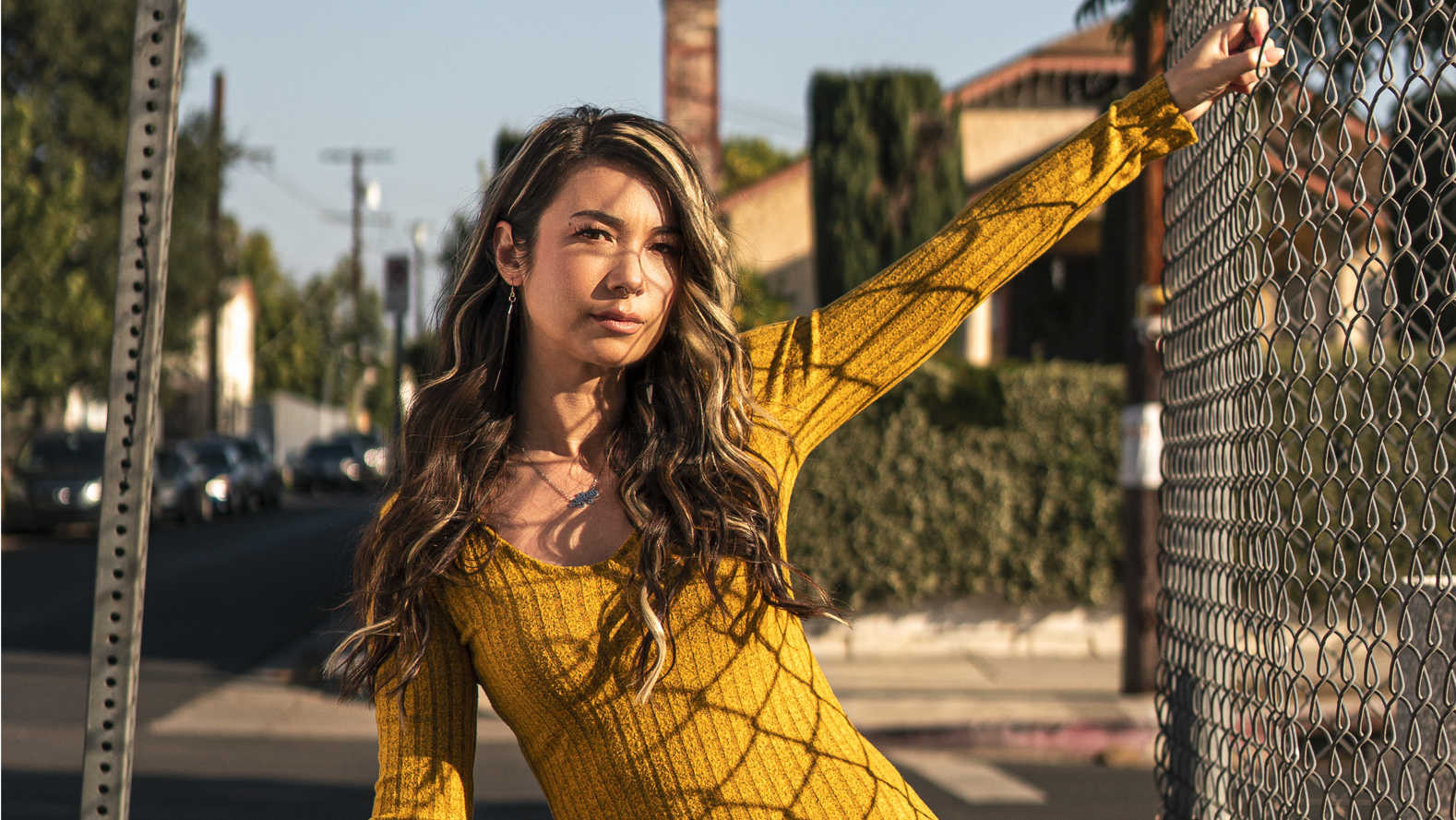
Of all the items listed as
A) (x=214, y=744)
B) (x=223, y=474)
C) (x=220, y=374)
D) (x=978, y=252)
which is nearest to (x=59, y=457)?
(x=223, y=474)

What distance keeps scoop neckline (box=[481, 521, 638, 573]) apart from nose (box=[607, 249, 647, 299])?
28 centimetres

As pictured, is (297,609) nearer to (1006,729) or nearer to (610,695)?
(1006,729)

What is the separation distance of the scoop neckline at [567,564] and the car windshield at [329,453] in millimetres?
44484

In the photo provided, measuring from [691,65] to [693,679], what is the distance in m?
11.9

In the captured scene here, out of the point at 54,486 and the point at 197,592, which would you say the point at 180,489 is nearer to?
the point at 54,486

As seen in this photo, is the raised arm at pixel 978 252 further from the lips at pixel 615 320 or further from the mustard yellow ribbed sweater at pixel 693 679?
the lips at pixel 615 320

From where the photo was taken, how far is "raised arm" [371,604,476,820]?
1646 mm

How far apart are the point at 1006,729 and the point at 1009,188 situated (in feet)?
24.5

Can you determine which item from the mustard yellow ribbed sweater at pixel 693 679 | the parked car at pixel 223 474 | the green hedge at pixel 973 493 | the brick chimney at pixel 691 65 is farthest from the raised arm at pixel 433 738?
the parked car at pixel 223 474

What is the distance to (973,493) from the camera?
11.9 meters

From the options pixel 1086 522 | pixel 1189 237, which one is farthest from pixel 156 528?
pixel 1189 237

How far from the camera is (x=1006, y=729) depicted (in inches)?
345

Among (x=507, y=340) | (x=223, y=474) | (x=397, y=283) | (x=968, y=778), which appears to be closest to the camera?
(x=507, y=340)

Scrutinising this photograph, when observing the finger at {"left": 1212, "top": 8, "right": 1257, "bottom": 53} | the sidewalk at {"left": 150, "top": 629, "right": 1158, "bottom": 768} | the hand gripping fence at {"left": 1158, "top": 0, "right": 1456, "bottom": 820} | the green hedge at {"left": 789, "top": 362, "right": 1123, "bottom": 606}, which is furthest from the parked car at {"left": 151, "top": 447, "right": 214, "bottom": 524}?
the finger at {"left": 1212, "top": 8, "right": 1257, "bottom": 53}
